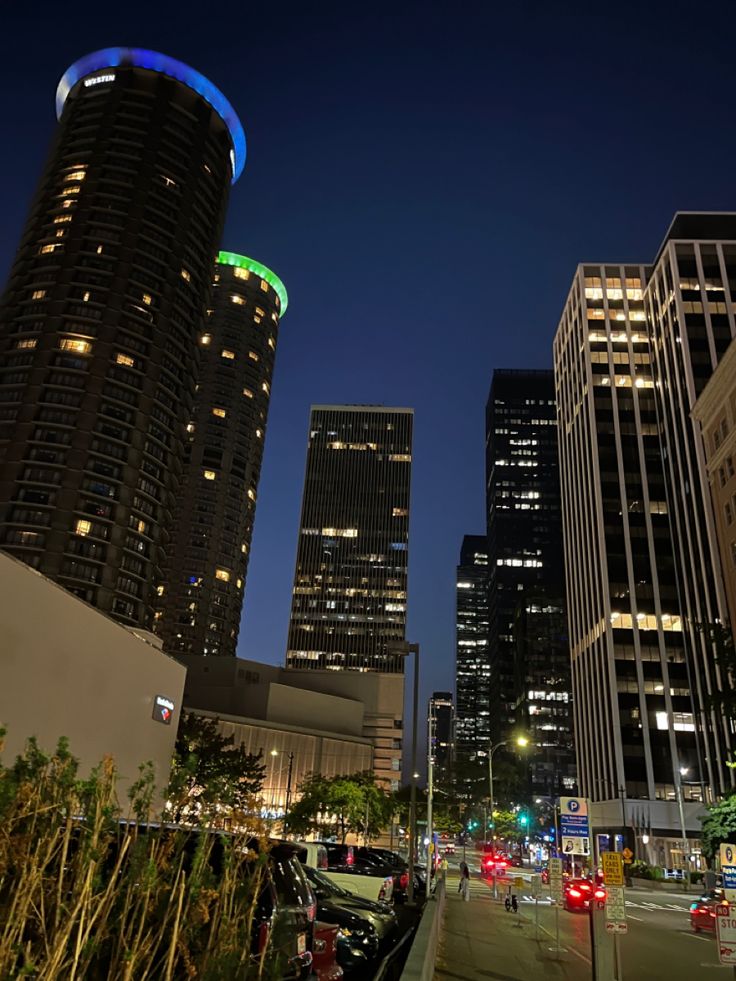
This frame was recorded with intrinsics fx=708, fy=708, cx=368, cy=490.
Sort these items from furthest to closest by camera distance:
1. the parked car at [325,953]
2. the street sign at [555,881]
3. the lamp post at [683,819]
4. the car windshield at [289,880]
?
the lamp post at [683,819] < the street sign at [555,881] < the parked car at [325,953] < the car windshield at [289,880]

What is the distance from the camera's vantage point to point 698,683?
293 feet

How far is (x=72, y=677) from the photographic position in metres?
25.7

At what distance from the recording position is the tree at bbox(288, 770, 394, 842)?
69.4 meters

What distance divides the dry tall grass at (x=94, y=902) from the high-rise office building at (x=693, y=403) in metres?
84.6

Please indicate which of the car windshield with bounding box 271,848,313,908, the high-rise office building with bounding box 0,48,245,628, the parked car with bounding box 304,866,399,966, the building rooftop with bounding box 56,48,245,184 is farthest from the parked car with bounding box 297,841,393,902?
the building rooftop with bounding box 56,48,245,184

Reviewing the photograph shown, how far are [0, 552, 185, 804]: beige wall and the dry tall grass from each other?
42.4 feet

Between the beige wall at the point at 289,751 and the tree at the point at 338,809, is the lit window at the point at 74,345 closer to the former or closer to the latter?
the beige wall at the point at 289,751

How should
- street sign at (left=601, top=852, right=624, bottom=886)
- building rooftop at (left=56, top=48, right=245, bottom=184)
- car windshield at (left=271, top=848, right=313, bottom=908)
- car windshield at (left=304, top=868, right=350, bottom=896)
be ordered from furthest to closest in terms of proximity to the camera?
building rooftop at (left=56, top=48, right=245, bottom=184)
street sign at (left=601, top=852, right=624, bottom=886)
car windshield at (left=304, top=868, right=350, bottom=896)
car windshield at (left=271, top=848, right=313, bottom=908)

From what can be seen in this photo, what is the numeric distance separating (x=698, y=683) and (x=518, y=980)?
277 feet

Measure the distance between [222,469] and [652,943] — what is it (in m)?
156

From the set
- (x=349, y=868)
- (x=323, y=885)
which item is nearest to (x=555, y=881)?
(x=349, y=868)

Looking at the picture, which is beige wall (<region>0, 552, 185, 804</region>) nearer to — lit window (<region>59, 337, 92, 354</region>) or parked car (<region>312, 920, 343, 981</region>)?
parked car (<region>312, 920, 343, 981</region>)

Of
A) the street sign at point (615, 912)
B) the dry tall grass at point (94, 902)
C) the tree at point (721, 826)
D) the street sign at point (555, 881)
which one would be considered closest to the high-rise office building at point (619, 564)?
the tree at point (721, 826)

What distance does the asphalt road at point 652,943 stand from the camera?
18.2 metres
